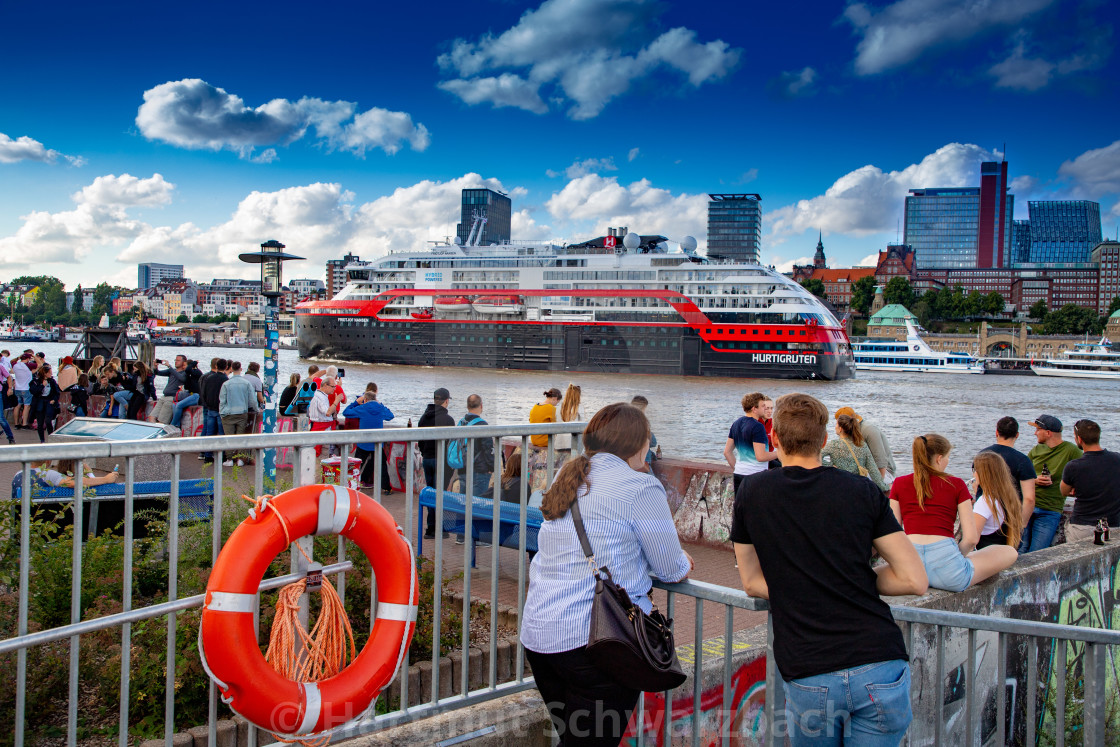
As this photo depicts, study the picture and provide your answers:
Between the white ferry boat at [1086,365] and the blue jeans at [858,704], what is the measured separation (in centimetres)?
9931

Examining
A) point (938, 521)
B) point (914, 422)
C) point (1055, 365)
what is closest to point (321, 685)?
point (938, 521)

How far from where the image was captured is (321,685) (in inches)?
89.7

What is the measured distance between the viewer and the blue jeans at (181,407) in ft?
37.0

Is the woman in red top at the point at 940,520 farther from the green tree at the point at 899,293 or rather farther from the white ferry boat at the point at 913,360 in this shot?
Answer: the green tree at the point at 899,293

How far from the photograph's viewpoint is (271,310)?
10.4 meters

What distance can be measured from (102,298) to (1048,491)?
168m

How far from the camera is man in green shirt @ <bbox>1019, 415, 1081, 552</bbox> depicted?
621 centimetres

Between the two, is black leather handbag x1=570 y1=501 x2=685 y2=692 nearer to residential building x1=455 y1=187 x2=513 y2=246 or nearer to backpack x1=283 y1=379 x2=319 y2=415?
backpack x1=283 y1=379 x2=319 y2=415

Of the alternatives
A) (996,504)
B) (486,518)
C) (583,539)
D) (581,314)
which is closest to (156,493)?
(486,518)

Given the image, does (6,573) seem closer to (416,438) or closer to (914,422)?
(416,438)

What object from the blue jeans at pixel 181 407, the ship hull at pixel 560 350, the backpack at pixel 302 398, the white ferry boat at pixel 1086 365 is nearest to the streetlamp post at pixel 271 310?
the backpack at pixel 302 398

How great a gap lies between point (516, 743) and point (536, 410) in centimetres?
423

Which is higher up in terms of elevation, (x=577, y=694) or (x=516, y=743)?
(x=577, y=694)

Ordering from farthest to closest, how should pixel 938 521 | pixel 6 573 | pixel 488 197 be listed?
pixel 488 197 → pixel 938 521 → pixel 6 573
